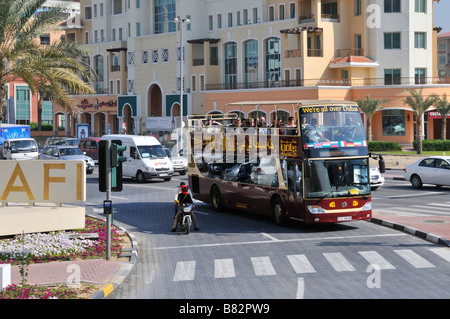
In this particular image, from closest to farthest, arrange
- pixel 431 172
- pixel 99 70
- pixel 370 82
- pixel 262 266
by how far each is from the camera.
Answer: pixel 262 266
pixel 431 172
pixel 370 82
pixel 99 70

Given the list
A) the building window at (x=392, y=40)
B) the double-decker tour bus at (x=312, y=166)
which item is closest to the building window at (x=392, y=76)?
the building window at (x=392, y=40)

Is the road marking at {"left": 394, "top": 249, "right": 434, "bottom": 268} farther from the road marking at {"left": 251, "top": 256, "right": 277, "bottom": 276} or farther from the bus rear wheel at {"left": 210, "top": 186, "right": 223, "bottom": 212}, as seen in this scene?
the bus rear wheel at {"left": 210, "top": 186, "right": 223, "bottom": 212}

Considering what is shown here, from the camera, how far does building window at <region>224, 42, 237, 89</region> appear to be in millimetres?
76812

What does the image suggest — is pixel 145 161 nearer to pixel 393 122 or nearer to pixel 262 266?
pixel 262 266

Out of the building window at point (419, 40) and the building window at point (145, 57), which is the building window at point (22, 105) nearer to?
the building window at point (145, 57)

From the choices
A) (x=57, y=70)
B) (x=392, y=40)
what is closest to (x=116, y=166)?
(x=57, y=70)

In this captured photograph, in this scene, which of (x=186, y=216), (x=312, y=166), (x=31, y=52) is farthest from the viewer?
(x=31, y=52)

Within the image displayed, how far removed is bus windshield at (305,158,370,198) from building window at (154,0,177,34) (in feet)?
209

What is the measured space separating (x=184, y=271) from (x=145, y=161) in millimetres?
22303

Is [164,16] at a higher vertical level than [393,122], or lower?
higher

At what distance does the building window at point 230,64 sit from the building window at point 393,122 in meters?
16.2

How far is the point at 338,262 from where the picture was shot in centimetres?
1759

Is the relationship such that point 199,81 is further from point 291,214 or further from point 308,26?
point 291,214

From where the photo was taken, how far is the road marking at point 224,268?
16.4 metres
